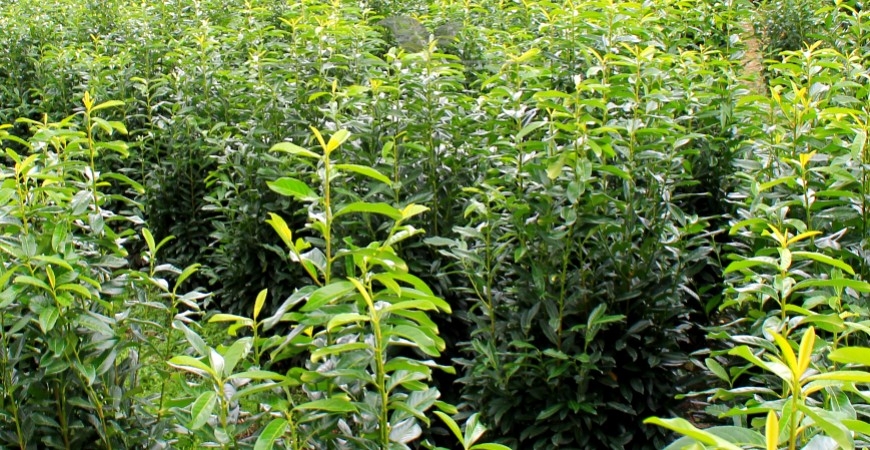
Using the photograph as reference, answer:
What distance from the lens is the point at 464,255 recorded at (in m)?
3.43

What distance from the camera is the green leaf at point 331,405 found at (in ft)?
6.34

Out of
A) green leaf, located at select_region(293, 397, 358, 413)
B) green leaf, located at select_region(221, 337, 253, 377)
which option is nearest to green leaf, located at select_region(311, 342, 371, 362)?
green leaf, located at select_region(293, 397, 358, 413)

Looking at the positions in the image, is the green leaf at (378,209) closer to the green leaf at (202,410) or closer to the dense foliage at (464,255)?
the dense foliage at (464,255)

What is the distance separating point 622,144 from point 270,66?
2.63 meters

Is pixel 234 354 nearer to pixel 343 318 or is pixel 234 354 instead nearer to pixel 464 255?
pixel 343 318

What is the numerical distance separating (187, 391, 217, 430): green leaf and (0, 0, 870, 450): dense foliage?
0.10ft

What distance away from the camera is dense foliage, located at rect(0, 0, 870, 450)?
6.76 feet

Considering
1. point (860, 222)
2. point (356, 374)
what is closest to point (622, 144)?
point (860, 222)

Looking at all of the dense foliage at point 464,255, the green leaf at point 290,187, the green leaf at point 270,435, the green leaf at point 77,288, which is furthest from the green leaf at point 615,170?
the green leaf at point 77,288

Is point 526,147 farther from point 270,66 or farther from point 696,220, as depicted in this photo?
point 270,66

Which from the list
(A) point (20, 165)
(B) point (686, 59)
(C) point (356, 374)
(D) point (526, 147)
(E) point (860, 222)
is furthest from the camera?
(B) point (686, 59)

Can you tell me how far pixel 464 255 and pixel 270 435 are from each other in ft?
5.48

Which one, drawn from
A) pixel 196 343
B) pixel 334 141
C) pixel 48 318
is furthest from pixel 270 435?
pixel 48 318

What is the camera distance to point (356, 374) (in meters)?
1.96
